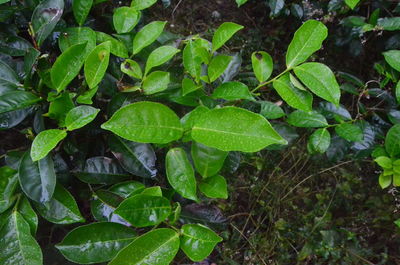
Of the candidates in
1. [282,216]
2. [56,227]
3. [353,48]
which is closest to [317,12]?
[353,48]

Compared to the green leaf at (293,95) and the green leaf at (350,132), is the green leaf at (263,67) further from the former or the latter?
the green leaf at (350,132)

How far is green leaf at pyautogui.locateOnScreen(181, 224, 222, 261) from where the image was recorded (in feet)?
2.72

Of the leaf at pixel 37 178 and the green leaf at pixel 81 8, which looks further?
the green leaf at pixel 81 8

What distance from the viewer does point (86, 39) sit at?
0.95 metres

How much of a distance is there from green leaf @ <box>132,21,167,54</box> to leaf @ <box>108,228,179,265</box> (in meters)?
0.49

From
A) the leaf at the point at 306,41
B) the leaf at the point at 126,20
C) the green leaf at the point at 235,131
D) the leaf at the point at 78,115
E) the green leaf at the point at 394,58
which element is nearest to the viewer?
the green leaf at the point at 235,131

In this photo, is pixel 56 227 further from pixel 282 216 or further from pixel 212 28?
pixel 212 28

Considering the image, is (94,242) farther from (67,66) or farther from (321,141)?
(321,141)

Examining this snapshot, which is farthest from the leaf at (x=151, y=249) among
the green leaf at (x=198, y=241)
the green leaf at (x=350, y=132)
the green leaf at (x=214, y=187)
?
the green leaf at (x=350, y=132)

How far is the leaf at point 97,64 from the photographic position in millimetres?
847

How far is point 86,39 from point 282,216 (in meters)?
1.16

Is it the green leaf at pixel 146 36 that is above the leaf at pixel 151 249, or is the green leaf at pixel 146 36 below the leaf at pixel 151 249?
above

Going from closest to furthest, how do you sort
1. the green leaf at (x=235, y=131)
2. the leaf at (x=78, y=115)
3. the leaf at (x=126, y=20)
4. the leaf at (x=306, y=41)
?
the green leaf at (x=235, y=131) → the leaf at (x=78, y=115) → the leaf at (x=306, y=41) → the leaf at (x=126, y=20)

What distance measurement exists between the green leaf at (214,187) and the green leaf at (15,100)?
Answer: 47cm
